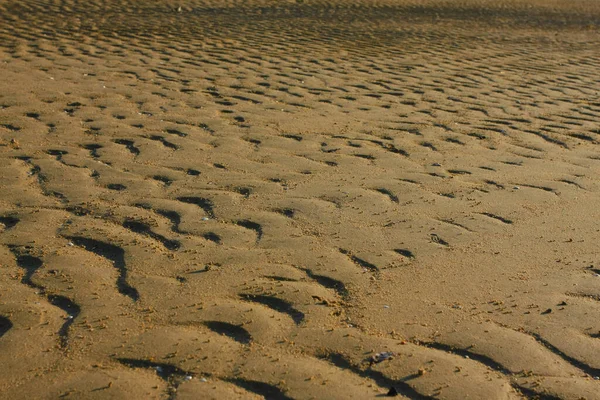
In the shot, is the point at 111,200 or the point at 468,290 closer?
the point at 468,290

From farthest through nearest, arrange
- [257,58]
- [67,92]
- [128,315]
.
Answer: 1. [257,58]
2. [67,92]
3. [128,315]

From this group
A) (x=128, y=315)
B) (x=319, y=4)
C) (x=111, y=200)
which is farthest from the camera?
(x=319, y=4)

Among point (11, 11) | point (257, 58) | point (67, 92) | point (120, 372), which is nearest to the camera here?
point (120, 372)

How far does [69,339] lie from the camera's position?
102 inches

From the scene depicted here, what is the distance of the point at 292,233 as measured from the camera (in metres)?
3.55

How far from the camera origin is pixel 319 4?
41.2 ft

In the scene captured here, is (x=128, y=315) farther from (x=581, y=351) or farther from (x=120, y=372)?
(x=581, y=351)

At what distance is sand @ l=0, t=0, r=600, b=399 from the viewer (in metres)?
2.51

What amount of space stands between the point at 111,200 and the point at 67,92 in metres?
2.65

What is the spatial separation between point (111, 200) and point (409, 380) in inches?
76.2

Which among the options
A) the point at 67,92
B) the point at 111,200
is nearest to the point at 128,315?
the point at 111,200

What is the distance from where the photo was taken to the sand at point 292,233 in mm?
2506

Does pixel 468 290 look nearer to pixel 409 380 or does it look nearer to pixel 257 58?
pixel 409 380

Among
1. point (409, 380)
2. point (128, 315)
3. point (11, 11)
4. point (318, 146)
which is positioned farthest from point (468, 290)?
point (11, 11)
